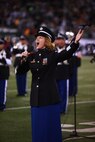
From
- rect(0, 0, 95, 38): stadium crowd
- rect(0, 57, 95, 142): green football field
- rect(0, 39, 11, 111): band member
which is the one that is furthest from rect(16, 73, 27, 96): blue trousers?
rect(0, 0, 95, 38): stadium crowd

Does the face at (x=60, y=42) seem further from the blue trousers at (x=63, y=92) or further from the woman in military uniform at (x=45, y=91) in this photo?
the woman in military uniform at (x=45, y=91)

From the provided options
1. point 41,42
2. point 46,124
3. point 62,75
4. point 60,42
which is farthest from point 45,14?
point 46,124

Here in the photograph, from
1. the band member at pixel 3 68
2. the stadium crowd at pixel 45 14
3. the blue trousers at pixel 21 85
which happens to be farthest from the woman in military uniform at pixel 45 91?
the stadium crowd at pixel 45 14

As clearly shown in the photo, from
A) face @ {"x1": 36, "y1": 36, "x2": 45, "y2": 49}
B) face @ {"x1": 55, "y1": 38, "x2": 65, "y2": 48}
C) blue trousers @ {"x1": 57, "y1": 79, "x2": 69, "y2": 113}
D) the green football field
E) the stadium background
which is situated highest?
the stadium background

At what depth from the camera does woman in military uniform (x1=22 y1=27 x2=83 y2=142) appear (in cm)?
712

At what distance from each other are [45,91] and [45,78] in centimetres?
19

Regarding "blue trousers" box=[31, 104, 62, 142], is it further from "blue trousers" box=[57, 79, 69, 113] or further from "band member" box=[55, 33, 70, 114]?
"blue trousers" box=[57, 79, 69, 113]

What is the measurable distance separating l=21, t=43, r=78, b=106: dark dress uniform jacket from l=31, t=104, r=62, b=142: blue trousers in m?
0.10

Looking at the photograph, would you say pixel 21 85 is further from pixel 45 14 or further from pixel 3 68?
pixel 45 14

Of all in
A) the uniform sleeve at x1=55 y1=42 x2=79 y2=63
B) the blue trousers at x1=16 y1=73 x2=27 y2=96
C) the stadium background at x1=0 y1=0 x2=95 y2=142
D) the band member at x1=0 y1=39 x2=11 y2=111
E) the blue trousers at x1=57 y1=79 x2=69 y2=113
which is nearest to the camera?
the uniform sleeve at x1=55 y1=42 x2=79 y2=63

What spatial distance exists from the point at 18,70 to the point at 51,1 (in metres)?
28.4

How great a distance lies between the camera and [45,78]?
23.7ft

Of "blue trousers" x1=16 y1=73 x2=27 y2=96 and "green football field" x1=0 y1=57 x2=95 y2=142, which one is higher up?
"blue trousers" x1=16 y1=73 x2=27 y2=96

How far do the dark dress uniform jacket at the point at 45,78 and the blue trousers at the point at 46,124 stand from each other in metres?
0.10
